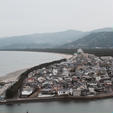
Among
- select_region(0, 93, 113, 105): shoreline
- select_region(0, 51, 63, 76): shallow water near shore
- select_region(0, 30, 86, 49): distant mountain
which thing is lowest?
select_region(0, 93, 113, 105): shoreline

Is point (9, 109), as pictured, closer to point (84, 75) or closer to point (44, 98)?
point (44, 98)

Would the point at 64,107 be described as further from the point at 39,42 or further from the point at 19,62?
the point at 39,42

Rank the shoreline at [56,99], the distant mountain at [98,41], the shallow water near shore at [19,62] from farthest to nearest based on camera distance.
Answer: the distant mountain at [98,41]
the shallow water near shore at [19,62]
the shoreline at [56,99]

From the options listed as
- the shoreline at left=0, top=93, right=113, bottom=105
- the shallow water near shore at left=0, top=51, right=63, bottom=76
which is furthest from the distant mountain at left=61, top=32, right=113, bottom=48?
the shoreline at left=0, top=93, right=113, bottom=105

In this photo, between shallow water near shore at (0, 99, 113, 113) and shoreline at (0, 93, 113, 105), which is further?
shoreline at (0, 93, 113, 105)

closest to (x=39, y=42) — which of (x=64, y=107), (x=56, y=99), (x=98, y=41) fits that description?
(x=98, y=41)

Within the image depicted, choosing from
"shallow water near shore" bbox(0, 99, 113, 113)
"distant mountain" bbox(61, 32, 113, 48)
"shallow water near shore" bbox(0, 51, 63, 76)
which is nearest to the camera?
"shallow water near shore" bbox(0, 99, 113, 113)

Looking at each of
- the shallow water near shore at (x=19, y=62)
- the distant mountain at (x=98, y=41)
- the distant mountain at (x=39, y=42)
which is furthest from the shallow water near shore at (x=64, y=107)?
the distant mountain at (x=39, y=42)

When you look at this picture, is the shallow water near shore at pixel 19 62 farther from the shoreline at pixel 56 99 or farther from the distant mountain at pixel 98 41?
the distant mountain at pixel 98 41

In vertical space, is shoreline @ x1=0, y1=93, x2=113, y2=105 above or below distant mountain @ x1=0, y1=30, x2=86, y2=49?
below

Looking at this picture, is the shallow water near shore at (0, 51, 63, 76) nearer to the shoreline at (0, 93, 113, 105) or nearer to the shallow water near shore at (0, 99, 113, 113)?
the shoreline at (0, 93, 113, 105)

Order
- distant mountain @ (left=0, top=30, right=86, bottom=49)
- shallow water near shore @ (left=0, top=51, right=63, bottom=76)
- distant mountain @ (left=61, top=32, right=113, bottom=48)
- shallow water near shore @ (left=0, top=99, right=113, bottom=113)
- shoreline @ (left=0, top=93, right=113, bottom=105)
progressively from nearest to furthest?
shallow water near shore @ (left=0, top=99, right=113, bottom=113) < shoreline @ (left=0, top=93, right=113, bottom=105) < shallow water near shore @ (left=0, top=51, right=63, bottom=76) < distant mountain @ (left=61, top=32, right=113, bottom=48) < distant mountain @ (left=0, top=30, right=86, bottom=49)
